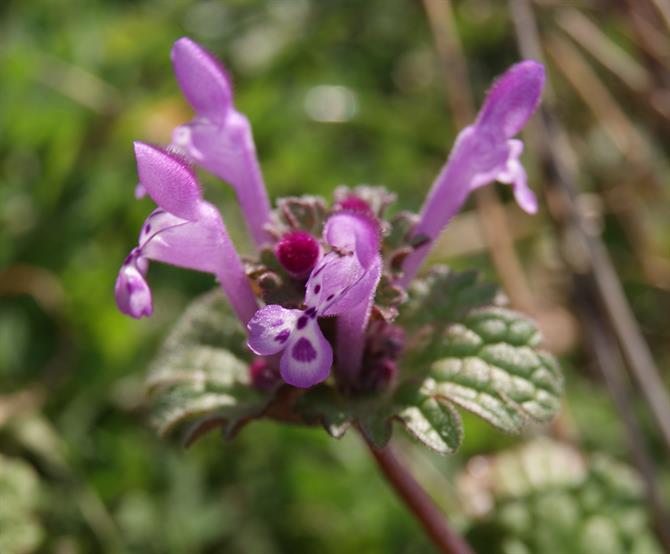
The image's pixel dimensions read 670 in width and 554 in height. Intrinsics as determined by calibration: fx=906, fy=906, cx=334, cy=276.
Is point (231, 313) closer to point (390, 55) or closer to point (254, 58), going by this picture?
point (254, 58)

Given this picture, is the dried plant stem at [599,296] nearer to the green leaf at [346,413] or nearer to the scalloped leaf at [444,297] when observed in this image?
the scalloped leaf at [444,297]

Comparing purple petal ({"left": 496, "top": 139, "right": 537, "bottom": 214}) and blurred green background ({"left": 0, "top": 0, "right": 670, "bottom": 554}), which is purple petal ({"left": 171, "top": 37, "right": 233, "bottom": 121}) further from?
blurred green background ({"left": 0, "top": 0, "right": 670, "bottom": 554})

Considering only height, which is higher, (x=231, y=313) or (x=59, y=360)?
(x=231, y=313)

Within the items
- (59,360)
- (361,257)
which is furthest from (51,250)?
(361,257)

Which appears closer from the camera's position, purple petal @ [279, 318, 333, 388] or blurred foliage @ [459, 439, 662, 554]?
purple petal @ [279, 318, 333, 388]

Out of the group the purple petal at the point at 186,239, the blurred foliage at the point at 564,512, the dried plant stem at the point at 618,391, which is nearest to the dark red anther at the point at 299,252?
the purple petal at the point at 186,239

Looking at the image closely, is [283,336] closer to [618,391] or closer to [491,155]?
[491,155]

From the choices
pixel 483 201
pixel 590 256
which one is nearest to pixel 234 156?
pixel 590 256

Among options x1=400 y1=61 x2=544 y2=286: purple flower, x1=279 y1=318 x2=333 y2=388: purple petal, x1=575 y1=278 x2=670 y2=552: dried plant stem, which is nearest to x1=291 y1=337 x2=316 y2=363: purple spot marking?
x1=279 y1=318 x2=333 y2=388: purple petal
